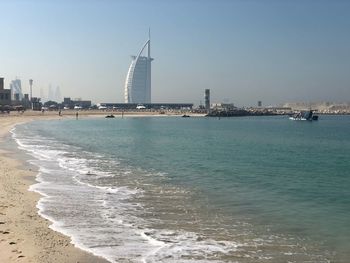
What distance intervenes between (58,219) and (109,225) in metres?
1.52

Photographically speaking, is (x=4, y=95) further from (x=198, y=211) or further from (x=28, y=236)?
(x=28, y=236)

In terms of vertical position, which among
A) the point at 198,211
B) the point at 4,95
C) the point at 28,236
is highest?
the point at 4,95

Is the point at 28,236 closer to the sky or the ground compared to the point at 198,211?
closer to the sky

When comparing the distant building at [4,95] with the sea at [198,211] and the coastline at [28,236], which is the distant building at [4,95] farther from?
the coastline at [28,236]

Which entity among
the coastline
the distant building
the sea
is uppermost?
the distant building

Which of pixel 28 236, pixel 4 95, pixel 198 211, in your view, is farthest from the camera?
pixel 4 95

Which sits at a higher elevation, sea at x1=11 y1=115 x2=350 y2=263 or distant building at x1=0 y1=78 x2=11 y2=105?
distant building at x1=0 y1=78 x2=11 y2=105

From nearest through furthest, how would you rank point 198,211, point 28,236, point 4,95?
point 28,236 < point 198,211 < point 4,95

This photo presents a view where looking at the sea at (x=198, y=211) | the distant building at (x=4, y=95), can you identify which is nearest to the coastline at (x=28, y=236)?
the sea at (x=198, y=211)

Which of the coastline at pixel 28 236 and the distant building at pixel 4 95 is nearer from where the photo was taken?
the coastline at pixel 28 236

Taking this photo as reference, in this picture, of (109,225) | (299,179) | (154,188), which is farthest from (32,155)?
(109,225)

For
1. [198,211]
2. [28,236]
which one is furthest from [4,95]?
[28,236]

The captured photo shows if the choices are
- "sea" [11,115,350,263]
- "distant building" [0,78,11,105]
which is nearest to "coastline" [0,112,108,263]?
"sea" [11,115,350,263]

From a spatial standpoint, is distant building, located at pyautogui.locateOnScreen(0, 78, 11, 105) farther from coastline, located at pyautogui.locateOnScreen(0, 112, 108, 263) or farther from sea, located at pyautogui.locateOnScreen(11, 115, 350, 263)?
coastline, located at pyautogui.locateOnScreen(0, 112, 108, 263)
